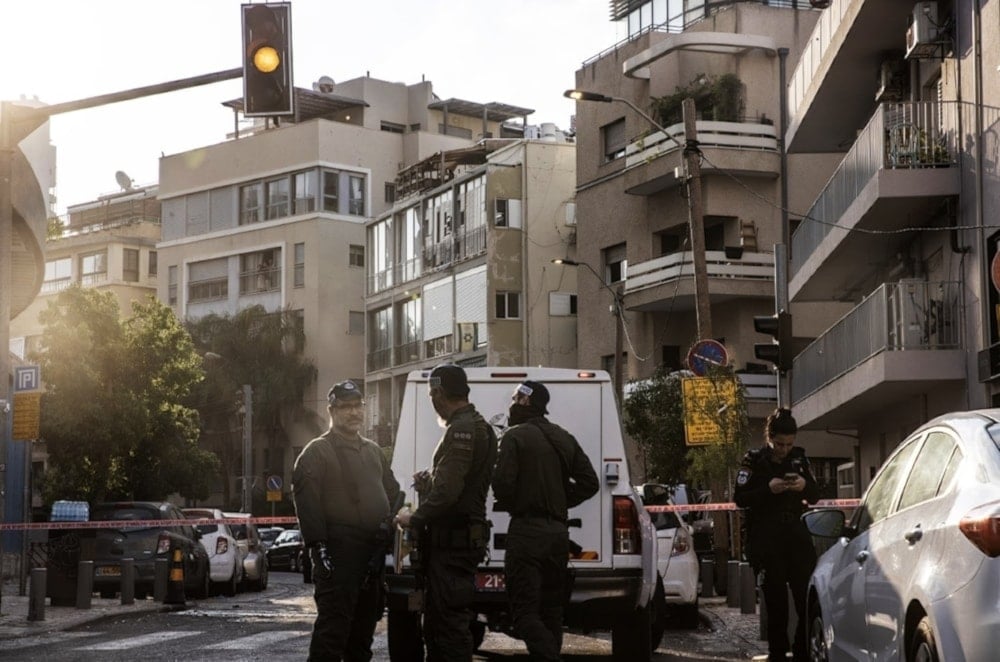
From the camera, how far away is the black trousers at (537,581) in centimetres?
1043

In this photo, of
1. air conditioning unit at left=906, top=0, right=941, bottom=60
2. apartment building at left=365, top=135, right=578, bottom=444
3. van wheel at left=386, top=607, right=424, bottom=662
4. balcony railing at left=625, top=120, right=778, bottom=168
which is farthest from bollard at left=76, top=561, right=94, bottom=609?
apartment building at left=365, top=135, right=578, bottom=444

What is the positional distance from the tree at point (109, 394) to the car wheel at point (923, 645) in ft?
118

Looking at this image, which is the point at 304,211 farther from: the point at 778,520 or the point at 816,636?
the point at 816,636

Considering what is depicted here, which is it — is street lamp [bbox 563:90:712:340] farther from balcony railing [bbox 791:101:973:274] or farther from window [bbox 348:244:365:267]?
window [bbox 348:244:365:267]

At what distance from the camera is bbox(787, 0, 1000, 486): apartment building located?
71.8 feet

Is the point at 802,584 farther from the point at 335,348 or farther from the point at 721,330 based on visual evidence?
the point at 335,348

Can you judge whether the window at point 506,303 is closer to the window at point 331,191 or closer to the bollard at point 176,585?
the window at point 331,191

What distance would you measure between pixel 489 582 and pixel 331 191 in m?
66.8

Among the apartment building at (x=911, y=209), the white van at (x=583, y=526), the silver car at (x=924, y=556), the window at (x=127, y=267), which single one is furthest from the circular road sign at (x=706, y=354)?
the window at (x=127, y=267)

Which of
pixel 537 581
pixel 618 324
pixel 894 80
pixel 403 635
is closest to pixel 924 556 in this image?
pixel 537 581

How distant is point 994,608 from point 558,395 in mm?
7384

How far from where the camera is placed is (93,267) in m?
93.2

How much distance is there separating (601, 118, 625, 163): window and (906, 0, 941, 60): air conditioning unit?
29152 millimetres

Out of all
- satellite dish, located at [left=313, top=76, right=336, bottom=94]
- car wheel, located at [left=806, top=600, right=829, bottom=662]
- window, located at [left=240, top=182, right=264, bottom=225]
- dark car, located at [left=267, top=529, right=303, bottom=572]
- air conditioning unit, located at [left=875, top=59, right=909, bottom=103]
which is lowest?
dark car, located at [left=267, top=529, right=303, bottom=572]
